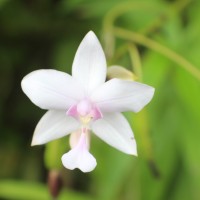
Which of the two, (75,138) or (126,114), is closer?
(75,138)

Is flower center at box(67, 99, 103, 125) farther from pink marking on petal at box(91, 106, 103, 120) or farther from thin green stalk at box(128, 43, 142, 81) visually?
thin green stalk at box(128, 43, 142, 81)

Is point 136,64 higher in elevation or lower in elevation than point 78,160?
higher

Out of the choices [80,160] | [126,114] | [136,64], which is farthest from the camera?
[126,114]

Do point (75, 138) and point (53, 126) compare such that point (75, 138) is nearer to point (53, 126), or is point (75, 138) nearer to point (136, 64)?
point (53, 126)

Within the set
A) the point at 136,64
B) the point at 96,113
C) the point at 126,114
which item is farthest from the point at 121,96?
the point at 126,114

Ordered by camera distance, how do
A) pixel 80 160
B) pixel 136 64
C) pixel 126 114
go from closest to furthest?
pixel 80 160 → pixel 136 64 → pixel 126 114

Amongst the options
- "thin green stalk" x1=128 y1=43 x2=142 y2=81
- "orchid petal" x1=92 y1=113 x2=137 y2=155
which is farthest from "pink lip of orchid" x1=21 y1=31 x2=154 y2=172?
"thin green stalk" x1=128 y1=43 x2=142 y2=81

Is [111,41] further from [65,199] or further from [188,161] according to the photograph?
[65,199]

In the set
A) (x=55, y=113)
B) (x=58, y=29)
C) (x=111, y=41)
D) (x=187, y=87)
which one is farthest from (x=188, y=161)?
(x=58, y=29)
